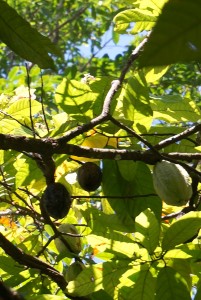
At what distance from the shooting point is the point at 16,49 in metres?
0.65

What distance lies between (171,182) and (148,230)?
0.55ft

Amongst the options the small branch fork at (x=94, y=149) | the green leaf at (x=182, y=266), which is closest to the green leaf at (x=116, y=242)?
the green leaf at (x=182, y=266)

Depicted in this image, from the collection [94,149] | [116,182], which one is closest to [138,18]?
[116,182]

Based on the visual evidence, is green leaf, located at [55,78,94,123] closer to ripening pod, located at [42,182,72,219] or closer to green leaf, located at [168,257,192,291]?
ripening pod, located at [42,182,72,219]

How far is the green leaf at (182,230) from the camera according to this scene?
1.41 meters

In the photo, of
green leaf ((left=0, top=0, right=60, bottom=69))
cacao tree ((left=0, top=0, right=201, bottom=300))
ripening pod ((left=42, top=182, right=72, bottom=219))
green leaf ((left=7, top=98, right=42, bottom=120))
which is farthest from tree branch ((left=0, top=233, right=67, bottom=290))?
A: green leaf ((left=0, top=0, right=60, bottom=69))

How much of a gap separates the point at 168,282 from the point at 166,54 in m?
1.18

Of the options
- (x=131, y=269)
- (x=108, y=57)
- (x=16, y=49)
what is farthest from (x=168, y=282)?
(x=108, y=57)

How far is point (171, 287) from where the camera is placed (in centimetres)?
134

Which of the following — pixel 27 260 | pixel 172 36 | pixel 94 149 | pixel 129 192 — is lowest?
pixel 27 260

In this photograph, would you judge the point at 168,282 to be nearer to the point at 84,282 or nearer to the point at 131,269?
the point at 131,269

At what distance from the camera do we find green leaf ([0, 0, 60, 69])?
63 centimetres

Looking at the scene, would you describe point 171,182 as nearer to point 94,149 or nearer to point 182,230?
point 182,230

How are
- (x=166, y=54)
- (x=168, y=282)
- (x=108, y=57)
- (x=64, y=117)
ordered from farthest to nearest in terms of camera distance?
(x=108, y=57) < (x=64, y=117) < (x=168, y=282) < (x=166, y=54)
